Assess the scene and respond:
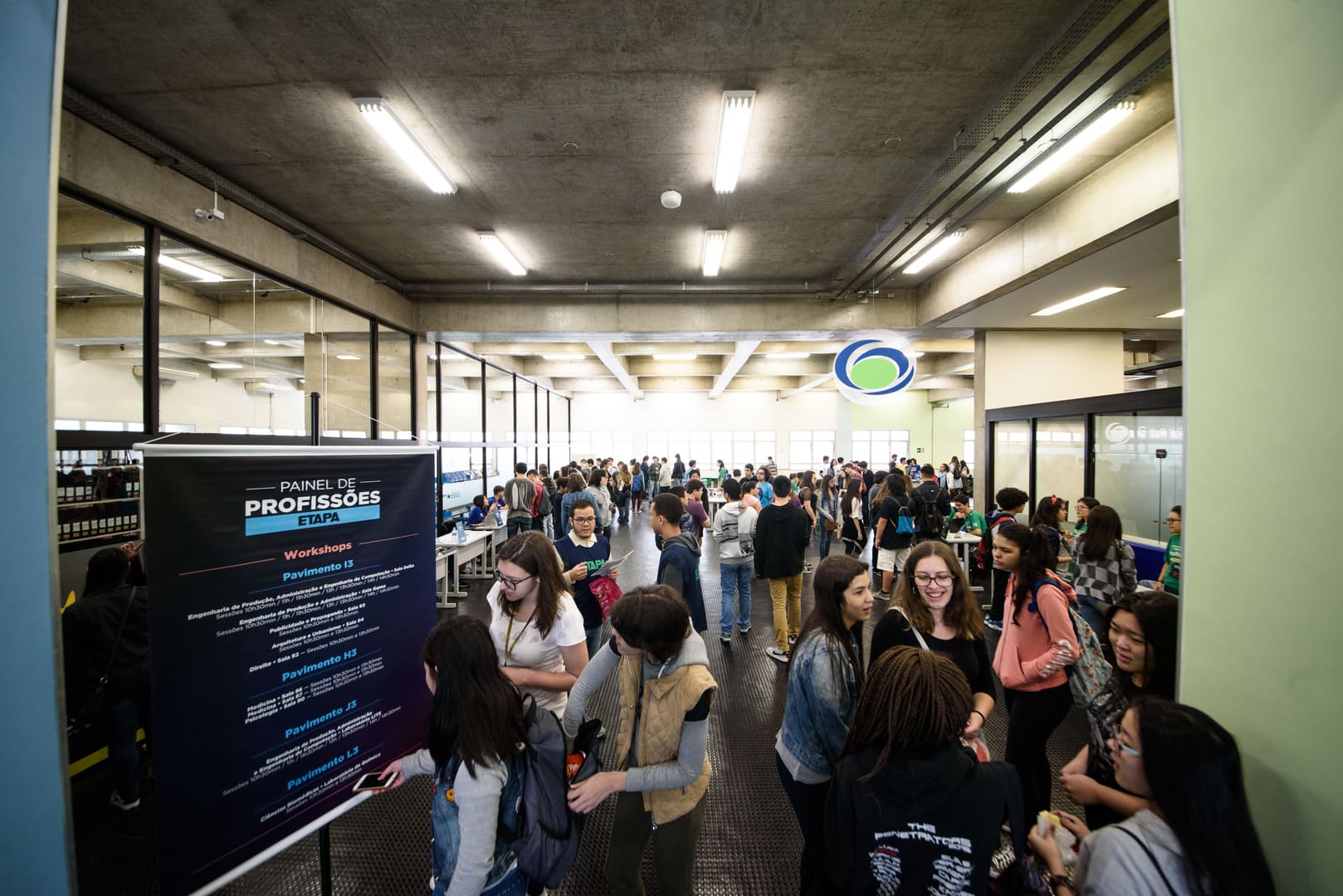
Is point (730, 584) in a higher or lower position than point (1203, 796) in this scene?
lower

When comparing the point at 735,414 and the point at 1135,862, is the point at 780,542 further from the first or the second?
the point at 735,414

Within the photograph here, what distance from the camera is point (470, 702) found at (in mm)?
1324

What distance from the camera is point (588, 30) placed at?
2.81 m

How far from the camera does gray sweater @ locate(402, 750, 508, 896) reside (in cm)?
127

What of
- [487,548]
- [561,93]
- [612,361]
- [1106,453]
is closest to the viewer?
[561,93]

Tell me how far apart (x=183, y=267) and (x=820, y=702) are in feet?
21.6

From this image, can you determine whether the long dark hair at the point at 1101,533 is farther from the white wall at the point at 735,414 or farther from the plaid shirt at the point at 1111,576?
the white wall at the point at 735,414

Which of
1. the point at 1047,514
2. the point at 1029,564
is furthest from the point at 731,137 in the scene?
the point at 1047,514

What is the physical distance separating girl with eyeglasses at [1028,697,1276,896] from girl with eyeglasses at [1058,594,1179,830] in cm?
64

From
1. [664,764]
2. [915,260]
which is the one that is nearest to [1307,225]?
[664,764]

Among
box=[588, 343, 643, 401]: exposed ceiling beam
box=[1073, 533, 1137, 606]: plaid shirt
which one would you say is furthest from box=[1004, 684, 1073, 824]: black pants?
box=[588, 343, 643, 401]: exposed ceiling beam

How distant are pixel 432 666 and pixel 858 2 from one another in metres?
3.70

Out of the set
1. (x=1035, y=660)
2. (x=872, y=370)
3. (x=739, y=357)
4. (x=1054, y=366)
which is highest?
(x=739, y=357)

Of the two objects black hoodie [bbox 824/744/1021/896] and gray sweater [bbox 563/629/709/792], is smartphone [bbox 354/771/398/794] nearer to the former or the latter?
gray sweater [bbox 563/629/709/792]
